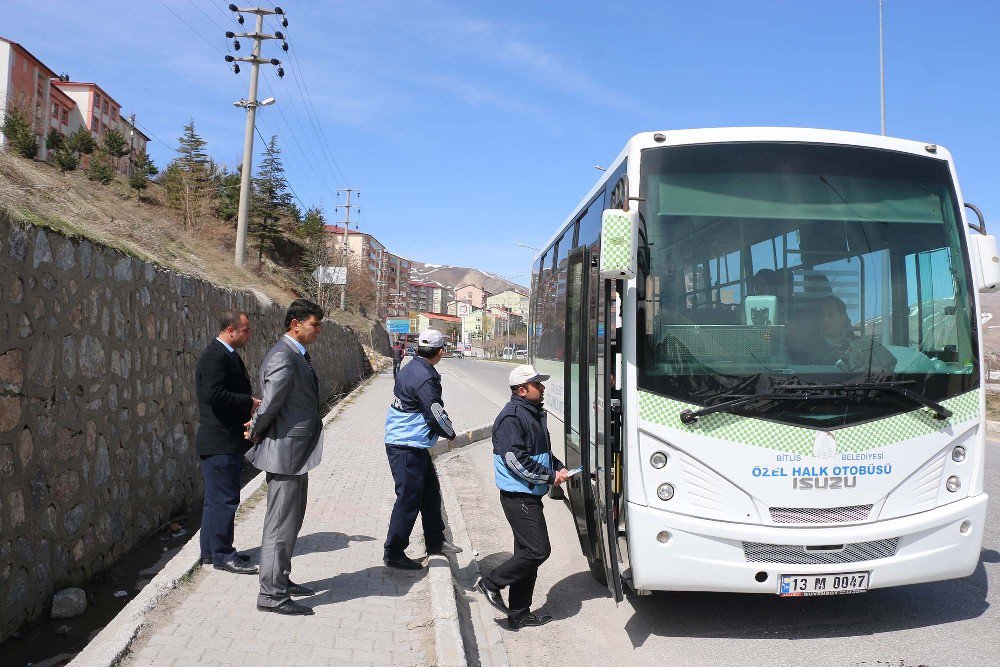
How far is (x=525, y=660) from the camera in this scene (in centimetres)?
468

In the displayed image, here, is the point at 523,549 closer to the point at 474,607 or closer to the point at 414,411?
the point at 474,607

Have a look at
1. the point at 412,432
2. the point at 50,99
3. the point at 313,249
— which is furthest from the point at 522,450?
the point at 50,99

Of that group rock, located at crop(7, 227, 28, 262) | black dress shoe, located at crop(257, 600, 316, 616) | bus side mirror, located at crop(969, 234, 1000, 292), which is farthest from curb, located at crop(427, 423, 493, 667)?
bus side mirror, located at crop(969, 234, 1000, 292)

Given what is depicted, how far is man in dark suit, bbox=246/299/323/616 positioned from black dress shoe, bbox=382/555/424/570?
3.93 feet

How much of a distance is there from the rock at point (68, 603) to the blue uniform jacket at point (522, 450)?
2.70m

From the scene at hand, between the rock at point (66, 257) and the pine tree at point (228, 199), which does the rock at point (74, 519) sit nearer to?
the rock at point (66, 257)

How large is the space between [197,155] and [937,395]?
7146 centimetres

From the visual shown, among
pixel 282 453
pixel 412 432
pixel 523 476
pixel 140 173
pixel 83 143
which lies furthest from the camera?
pixel 140 173

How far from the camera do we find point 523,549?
16.4ft

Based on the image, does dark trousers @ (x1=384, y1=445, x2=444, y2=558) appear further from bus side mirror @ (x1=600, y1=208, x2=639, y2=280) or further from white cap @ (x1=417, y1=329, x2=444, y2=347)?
bus side mirror @ (x1=600, y1=208, x2=639, y2=280)

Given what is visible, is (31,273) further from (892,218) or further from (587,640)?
(892,218)

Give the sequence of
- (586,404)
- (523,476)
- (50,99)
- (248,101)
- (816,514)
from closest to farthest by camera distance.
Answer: (816,514) → (523,476) → (586,404) → (248,101) → (50,99)

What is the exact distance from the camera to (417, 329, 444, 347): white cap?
5727 mm

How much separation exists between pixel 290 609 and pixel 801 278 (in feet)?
12.5
